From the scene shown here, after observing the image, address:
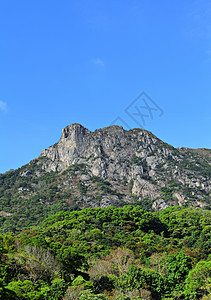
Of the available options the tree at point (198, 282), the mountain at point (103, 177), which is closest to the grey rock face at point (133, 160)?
the mountain at point (103, 177)

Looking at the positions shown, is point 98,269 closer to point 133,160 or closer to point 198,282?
point 198,282

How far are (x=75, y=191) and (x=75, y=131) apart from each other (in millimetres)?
41624

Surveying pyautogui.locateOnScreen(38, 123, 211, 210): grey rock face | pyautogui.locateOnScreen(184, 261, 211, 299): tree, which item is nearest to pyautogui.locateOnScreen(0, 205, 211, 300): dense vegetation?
pyautogui.locateOnScreen(184, 261, 211, 299): tree

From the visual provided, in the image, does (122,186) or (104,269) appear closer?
(104,269)

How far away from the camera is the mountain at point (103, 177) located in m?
125

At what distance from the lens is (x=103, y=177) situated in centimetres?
14750

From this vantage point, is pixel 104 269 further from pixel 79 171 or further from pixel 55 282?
pixel 79 171

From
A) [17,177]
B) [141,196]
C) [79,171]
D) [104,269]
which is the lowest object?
[104,269]

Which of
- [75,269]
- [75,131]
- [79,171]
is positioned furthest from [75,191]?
[75,269]

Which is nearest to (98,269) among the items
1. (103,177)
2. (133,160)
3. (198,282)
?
(198,282)

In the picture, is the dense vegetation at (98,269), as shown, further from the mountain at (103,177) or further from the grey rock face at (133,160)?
the grey rock face at (133,160)

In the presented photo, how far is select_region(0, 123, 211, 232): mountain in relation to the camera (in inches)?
4938

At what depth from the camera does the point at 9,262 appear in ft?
109

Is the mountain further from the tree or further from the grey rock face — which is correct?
the tree
